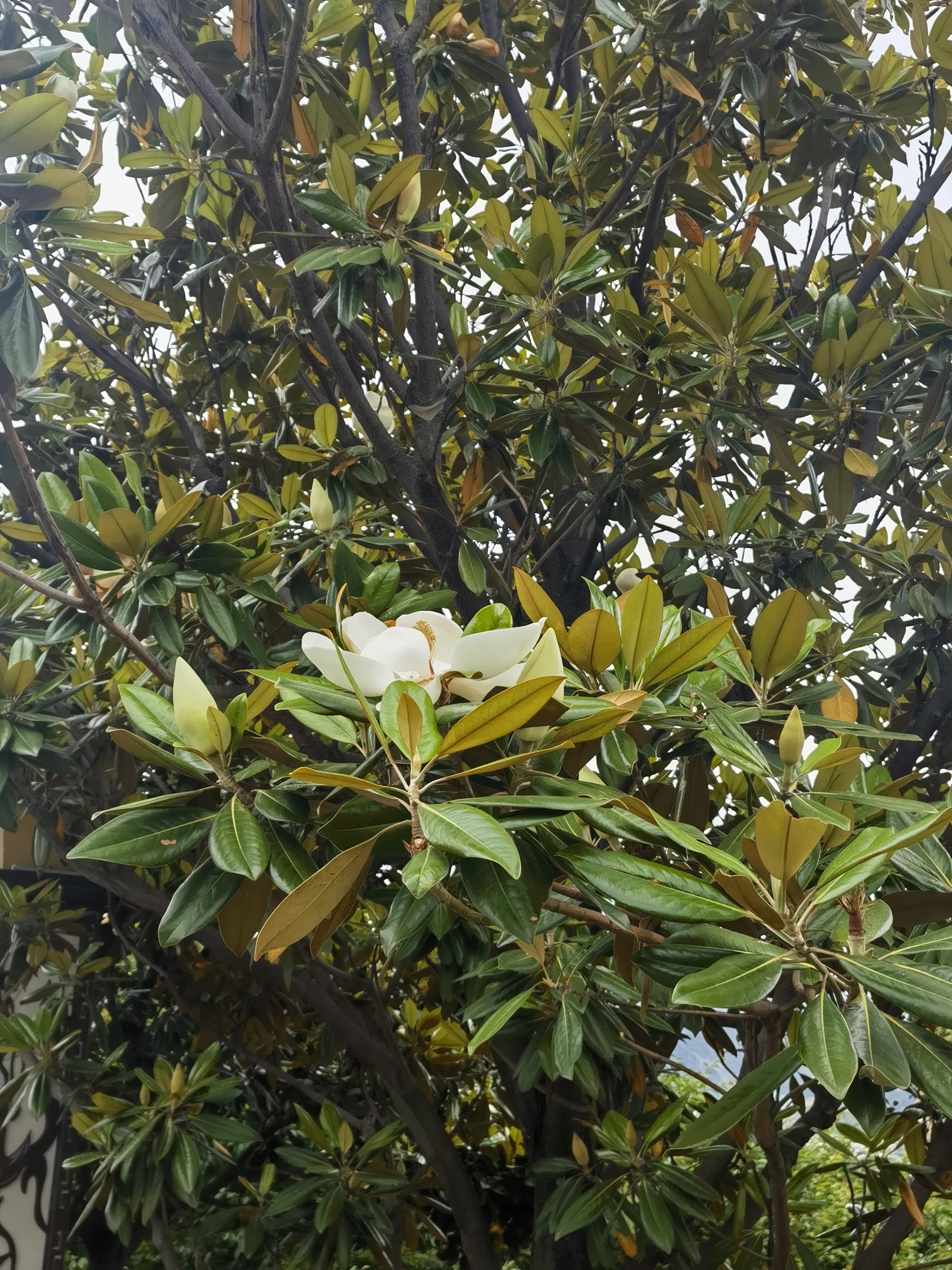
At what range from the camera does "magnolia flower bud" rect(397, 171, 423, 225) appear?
148 cm

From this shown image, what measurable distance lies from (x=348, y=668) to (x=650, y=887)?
0.27 metres

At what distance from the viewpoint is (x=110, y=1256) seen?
2842mm

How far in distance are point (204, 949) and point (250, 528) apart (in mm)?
1741

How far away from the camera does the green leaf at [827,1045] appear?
613 millimetres

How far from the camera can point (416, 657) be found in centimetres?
80

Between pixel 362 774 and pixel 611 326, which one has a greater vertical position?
pixel 611 326

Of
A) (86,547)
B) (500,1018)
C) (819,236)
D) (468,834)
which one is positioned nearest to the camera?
(468,834)

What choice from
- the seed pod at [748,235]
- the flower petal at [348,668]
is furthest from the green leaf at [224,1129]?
the seed pod at [748,235]

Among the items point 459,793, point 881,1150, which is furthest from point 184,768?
point 881,1150

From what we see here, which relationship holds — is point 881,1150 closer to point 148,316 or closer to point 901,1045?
point 901,1045

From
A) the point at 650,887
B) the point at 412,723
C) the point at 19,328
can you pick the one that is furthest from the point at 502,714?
the point at 19,328

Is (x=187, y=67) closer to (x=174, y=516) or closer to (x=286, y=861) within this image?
(x=174, y=516)

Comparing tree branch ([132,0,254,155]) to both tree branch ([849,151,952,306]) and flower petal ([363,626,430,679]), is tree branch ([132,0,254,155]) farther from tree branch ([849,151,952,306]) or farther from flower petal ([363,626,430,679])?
tree branch ([849,151,952,306])

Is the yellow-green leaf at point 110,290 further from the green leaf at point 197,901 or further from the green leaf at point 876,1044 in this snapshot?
the green leaf at point 876,1044
